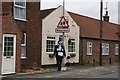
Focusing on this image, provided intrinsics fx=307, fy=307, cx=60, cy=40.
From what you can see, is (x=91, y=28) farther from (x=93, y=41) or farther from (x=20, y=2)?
(x=20, y=2)

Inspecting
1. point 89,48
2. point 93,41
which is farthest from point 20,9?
point 93,41

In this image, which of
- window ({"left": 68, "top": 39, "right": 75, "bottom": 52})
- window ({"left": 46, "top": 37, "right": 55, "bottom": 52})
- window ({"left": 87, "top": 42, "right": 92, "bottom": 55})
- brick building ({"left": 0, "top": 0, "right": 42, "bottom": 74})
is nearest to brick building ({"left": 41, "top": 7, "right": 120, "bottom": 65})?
window ({"left": 87, "top": 42, "right": 92, "bottom": 55})

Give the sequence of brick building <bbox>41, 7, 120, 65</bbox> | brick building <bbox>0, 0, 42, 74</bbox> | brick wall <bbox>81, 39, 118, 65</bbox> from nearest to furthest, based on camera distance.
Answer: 1. brick building <bbox>0, 0, 42, 74</bbox>
2. brick building <bbox>41, 7, 120, 65</bbox>
3. brick wall <bbox>81, 39, 118, 65</bbox>

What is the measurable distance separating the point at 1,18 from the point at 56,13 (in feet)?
31.7

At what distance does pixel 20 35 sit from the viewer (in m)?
19.8

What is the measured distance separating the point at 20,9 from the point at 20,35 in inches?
117

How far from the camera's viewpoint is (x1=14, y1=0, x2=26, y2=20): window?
71.0ft

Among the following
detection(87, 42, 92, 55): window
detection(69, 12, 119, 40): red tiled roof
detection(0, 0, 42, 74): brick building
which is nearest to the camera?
detection(0, 0, 42, 74): brick building

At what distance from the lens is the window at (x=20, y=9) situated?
2165cm

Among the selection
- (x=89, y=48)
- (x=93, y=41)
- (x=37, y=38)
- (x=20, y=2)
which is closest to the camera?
(x=20, y=2)

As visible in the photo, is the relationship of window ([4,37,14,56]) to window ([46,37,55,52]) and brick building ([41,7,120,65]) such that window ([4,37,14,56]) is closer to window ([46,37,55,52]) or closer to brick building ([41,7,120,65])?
window ([46,37,55,52])

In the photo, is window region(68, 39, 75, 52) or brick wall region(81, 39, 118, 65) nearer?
window region(68, 39, 75, 52)

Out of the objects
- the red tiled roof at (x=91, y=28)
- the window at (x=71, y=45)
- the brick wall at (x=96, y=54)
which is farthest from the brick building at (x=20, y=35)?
the brick wall at (x=96, y=54)

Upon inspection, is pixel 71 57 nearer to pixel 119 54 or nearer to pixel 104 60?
pixel 104 60
